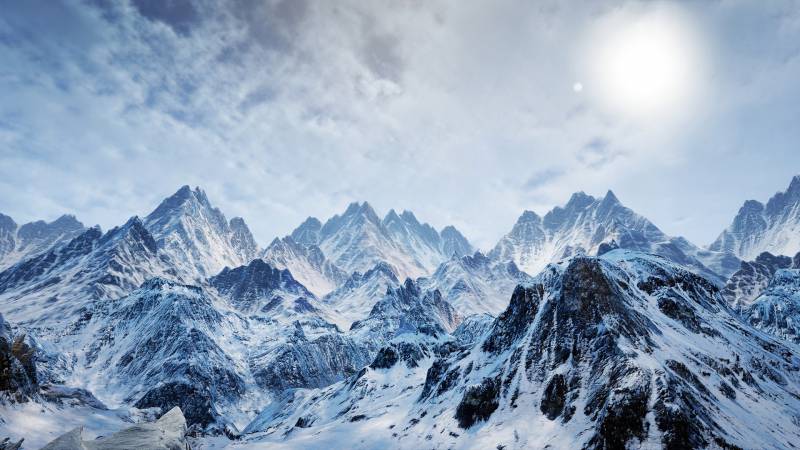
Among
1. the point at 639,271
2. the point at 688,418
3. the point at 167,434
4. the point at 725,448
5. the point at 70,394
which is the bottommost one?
the point at 725,448

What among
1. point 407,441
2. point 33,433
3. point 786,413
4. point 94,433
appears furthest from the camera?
point 407,441

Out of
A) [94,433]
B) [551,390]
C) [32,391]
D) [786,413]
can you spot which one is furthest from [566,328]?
[32,391]

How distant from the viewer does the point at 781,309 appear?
584 feet

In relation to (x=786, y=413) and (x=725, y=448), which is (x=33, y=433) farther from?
(x=786, y=413)

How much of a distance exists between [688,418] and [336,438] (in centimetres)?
7718

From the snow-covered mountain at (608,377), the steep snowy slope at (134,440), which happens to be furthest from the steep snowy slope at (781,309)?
the steep snowy slope at (134,440)

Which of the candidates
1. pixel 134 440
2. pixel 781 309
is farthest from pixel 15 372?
pixel 781 309

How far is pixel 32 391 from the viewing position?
56875 mm

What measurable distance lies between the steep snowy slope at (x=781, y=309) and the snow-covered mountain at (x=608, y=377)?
10110 centimetres

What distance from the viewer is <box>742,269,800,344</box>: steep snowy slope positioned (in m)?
169

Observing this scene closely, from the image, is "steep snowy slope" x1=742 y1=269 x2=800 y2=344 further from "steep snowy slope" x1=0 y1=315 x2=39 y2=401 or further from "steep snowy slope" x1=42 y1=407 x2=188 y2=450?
Answer: "steep snowy slope" x1=0 y1=315 x2=39 y2=401

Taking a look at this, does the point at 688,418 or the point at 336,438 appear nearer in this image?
the point at 688,418

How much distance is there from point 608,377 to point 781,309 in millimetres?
172933

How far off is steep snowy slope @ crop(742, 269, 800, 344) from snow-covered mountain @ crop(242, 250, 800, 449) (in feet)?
332
